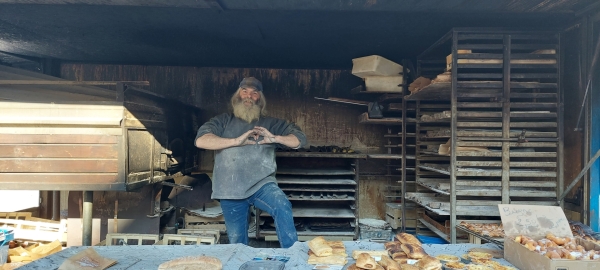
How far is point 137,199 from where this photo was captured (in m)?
4.35

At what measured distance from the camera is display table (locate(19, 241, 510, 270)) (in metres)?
2.26

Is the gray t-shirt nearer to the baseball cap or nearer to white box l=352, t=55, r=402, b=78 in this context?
the baseball cap

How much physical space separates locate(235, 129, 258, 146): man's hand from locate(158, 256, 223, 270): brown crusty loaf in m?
1.51

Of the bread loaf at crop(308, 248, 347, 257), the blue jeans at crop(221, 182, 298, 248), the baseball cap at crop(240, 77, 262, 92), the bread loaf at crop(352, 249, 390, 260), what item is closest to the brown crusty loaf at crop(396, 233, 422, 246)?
the bread loaf at crop(352, 249, 390, 260)

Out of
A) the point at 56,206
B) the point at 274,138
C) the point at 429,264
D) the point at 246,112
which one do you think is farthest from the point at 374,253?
the point at 56,206

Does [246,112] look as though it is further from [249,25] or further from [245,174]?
[249,25]

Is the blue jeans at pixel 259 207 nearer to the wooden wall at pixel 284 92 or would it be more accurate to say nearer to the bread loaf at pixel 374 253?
the bread loaf at pixel 374 253

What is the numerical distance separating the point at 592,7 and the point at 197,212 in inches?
193

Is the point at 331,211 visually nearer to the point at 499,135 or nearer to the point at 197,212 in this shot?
the point at 197,212

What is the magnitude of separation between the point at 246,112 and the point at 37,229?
3.19 metres

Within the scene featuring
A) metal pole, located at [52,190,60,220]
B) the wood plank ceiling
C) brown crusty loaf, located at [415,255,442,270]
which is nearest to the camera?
brown crusty loaf, located at [415,255,442,270]

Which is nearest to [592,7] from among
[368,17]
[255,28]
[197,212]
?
[368,17]

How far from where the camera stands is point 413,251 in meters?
2.28

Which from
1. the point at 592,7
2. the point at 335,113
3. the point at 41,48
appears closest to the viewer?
the point at 592,7
